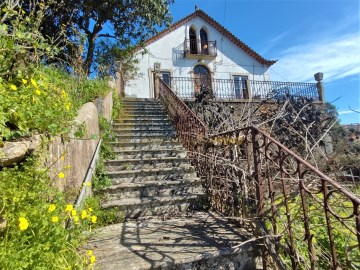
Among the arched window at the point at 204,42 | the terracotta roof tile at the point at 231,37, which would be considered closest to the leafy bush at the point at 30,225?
the arched window at the point at 204,42

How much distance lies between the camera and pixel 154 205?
3646mm

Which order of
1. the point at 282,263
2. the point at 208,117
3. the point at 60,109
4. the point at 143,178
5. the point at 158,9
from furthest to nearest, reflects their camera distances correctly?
the point at 158,9 < the point at 208,117 < the point at 143,178 < the point at 60,109 < the point at 282,263

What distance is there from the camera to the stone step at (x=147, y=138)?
575 cm

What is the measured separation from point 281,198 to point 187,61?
16043mm

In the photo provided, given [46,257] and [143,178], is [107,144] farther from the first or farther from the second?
[46,257]

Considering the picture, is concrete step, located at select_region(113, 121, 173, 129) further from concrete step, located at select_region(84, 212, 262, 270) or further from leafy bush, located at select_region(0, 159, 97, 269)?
leafy bush, located at select_region(0, 159, 97, 269)

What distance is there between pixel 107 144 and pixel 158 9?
9252mm

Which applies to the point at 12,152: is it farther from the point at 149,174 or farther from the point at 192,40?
the point at 192,40

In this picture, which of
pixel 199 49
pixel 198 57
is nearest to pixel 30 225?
pixel 198 57

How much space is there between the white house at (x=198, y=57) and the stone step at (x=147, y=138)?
33.5 feet

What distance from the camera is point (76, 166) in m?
2.96

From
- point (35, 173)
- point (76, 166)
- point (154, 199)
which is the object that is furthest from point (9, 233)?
point (154, 199)

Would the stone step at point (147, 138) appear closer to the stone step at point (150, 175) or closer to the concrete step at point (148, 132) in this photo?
the concrete step at point (148, 132)

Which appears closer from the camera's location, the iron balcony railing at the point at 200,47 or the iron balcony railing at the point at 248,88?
the iron balcony railing at the point at 248,88
